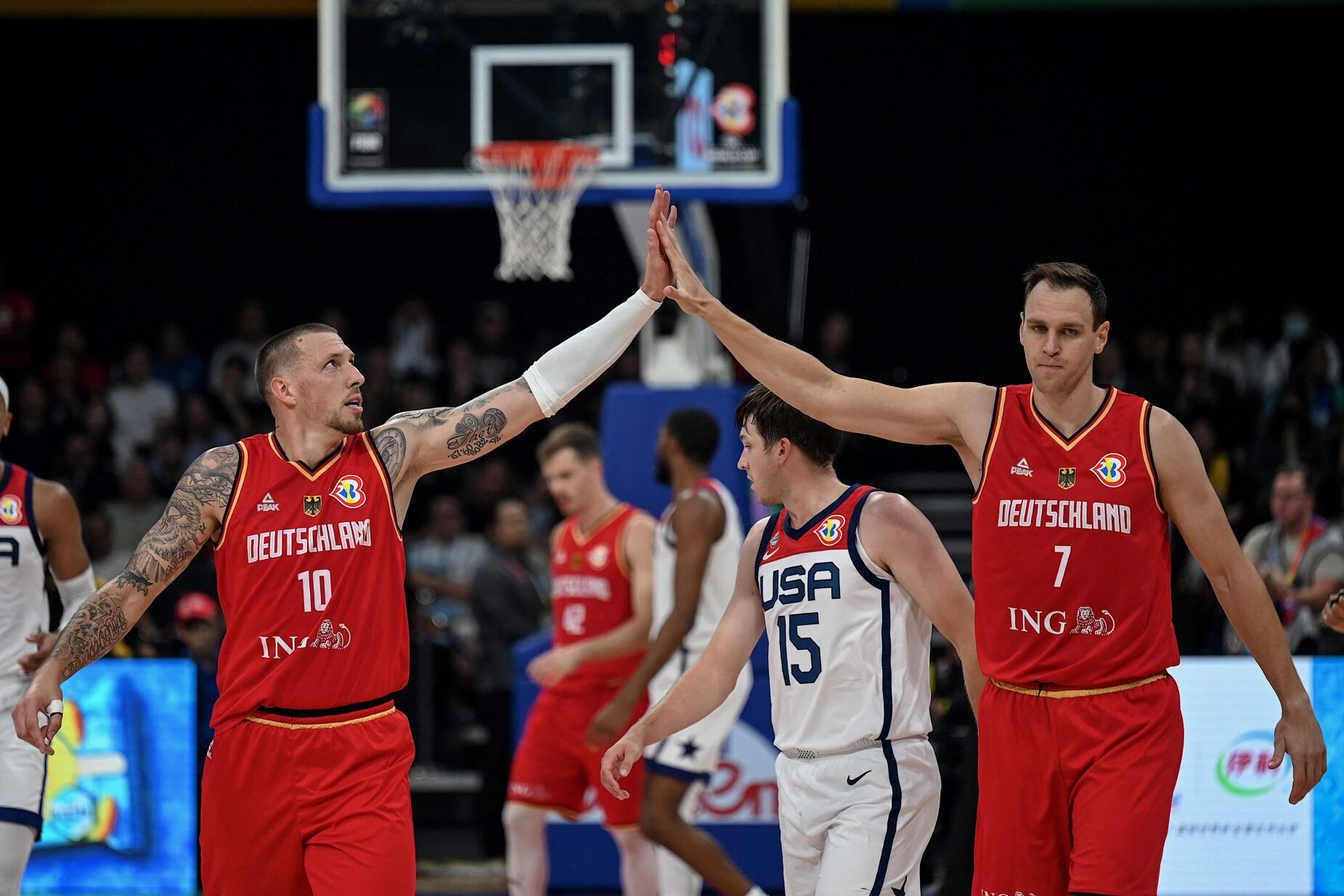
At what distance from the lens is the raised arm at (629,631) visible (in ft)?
23.4

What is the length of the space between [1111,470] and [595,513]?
3.66 m

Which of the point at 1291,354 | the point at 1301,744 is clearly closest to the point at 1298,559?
the point at 1301,744

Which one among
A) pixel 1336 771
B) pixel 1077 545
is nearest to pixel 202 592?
pixel 1336 771

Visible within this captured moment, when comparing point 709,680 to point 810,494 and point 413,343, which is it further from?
point 413,343

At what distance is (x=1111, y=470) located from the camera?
4.45 metres

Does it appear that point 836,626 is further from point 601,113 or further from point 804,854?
point 601,113

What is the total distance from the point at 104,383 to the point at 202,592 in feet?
16.0

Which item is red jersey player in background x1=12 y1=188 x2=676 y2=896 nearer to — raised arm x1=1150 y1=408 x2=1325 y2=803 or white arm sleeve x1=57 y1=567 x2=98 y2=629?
white arm sleeve x1=57 y1=567 x2=98 y2=629

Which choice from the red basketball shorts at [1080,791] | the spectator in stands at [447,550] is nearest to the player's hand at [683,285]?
the red basketball shorts at [1080,791]

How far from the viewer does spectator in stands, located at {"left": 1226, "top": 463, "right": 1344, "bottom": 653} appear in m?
9.02

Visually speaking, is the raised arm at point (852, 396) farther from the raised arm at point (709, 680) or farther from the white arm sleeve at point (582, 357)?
the raised arm at point (709, 680)

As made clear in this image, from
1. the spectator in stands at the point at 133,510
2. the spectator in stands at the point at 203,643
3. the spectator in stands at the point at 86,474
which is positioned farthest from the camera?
the spectator in stands at the point at 86,474

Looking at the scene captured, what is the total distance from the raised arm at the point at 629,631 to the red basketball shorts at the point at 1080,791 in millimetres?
2949

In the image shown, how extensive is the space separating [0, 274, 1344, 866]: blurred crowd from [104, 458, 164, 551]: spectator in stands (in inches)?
0.7
